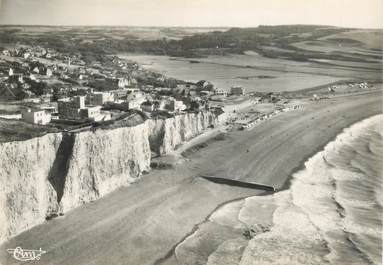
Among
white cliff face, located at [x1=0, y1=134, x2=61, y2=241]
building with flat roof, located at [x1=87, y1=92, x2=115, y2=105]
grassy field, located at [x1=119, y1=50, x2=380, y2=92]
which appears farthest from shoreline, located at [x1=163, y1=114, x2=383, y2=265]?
building with flat roof, located at [x1=87, y1=92, x2=115, y2=105]

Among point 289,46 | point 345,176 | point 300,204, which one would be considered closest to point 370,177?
point 345,176

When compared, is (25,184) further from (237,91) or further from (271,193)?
(237,91)

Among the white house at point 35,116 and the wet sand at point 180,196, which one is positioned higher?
the white house at point 35,116

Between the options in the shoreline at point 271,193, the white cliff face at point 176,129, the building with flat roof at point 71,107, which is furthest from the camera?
the white cliff face at point 176,129

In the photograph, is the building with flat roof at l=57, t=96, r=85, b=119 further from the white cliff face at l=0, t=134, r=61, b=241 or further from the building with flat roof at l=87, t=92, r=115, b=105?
the white cliff face at l=0, t=134, r=61, b=241

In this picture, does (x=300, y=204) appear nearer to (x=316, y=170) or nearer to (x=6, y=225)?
(x=316, y=170)

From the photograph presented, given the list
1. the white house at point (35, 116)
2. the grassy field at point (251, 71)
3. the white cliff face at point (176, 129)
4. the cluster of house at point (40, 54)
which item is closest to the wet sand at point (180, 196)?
the white cliff face at point (176, 129)

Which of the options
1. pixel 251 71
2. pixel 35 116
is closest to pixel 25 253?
pixel 35 116

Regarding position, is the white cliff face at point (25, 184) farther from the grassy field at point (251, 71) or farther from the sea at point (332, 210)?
the grassy field at point (251, 71)
